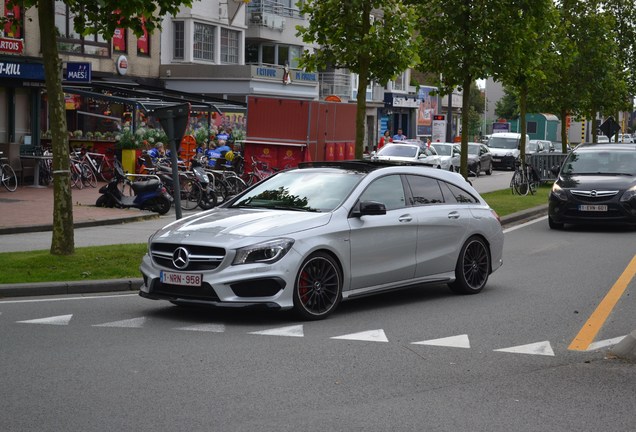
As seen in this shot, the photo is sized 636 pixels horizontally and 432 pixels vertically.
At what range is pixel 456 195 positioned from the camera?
12859 millimetres

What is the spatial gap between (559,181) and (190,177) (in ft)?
29.1

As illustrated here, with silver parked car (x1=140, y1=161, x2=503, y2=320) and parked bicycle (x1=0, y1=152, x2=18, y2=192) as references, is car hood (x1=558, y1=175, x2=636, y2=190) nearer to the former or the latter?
silver parked car (x1=140, y1=161, x2=503, y2=320)

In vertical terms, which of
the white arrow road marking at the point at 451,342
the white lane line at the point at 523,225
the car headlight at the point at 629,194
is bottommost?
the white lane line at the point at 523,225

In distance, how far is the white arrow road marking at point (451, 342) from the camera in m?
9.36

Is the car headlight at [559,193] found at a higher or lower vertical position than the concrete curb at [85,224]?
higher

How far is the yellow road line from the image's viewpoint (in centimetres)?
956

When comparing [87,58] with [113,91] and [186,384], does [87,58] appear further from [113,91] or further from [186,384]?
[186,384]

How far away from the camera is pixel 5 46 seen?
108ft

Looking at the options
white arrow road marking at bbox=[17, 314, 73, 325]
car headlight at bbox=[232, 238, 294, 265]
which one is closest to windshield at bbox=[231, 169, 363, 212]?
car headlight at bbox=[232, 238, 294, 265]

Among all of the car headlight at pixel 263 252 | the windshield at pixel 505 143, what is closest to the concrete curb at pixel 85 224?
the car headlight at pixel 263 252

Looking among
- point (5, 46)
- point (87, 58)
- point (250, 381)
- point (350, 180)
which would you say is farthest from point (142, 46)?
point (250, 381)

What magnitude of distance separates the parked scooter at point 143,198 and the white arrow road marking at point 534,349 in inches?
642

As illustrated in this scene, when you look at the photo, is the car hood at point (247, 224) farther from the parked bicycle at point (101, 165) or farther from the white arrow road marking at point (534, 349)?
the parked bicycle at point (101, 165)

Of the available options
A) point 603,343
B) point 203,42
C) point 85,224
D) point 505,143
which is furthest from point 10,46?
point 505,143
